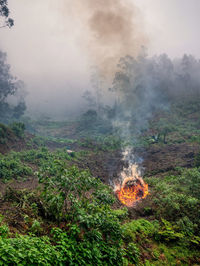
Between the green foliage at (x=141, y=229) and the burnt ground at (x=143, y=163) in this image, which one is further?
the burnt ground at (x=143, y=163)

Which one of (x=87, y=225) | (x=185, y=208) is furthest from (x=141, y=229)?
(x=87, y=225)

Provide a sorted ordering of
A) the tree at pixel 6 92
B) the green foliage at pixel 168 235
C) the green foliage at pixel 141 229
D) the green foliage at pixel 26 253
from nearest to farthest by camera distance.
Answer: the green foliage at pixel 26 253
the green foliage at pixel 141 229
the green foliage at pixel 168 235
the tree at pixel 6 92

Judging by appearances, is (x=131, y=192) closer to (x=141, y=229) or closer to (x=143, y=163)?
(x=141, y=229)

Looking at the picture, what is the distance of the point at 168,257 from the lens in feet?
17.4

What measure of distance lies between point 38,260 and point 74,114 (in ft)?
181

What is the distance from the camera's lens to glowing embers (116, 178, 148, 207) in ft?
33.2

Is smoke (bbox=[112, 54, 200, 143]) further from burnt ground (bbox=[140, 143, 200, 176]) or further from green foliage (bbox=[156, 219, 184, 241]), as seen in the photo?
green foliage (bbox=[156, 219, 184, 241])

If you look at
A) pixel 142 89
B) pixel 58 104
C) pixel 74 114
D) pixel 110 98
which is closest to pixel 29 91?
pixel 58 104

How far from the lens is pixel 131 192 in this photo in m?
→ 11.0

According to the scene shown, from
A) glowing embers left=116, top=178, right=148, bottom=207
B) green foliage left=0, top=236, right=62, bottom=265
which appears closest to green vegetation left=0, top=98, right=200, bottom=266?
green foliage left=0, top=236, right=62, bottom=265

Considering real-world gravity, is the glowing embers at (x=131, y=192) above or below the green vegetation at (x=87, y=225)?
below

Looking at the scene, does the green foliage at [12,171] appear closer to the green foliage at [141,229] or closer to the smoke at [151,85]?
the green foliage at [141,229]

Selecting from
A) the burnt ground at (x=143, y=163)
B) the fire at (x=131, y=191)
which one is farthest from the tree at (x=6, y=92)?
the fire at (x=131, y=191)

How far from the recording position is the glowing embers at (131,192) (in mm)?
10105
